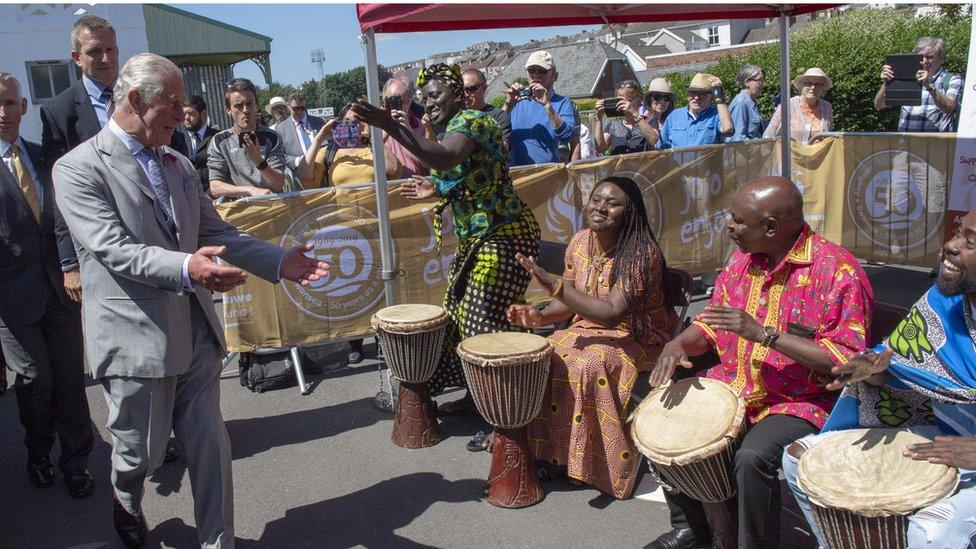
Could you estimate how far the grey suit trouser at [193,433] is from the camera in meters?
3.12

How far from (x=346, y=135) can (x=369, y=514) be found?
3584mm

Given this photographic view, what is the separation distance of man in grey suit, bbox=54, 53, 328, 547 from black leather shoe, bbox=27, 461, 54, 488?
3.89 ft

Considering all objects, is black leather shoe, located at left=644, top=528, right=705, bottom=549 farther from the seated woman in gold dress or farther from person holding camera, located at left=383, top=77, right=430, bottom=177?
person holding camera, located at left=383, top=77, right=430, bottom=177

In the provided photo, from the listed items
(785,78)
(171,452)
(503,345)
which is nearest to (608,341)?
(503,345)

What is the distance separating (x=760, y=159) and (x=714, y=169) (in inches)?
23.2

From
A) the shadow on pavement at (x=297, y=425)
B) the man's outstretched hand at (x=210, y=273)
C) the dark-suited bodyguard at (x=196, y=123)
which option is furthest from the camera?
the dark-suited bodyguard at (x=196, y=123)

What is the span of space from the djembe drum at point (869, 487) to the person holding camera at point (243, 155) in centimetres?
430

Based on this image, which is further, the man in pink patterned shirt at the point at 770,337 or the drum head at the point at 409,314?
the drum head at the point at 409,314

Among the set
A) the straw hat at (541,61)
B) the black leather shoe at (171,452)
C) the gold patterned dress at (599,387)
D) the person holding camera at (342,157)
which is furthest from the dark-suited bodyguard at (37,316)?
the straw hat at (541,61)

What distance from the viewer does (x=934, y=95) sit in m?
7.40

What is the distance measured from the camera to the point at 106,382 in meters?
3.12

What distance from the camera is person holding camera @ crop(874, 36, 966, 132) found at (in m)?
7.41

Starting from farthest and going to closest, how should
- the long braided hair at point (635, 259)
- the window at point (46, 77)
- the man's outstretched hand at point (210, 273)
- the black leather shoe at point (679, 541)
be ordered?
the window at point (46, 77) → the long braided hair at point (635, 259) → the black leather shoe at point (679, 541) → the man's outstretched hand at point (210, 273)

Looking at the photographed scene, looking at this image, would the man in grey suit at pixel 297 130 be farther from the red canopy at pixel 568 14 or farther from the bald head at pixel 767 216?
the bald head at pixel 767 216
